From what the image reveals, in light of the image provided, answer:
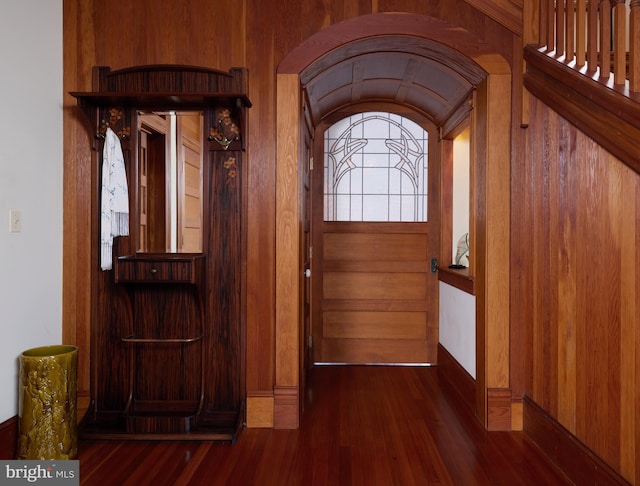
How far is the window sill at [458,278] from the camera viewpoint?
3.20m

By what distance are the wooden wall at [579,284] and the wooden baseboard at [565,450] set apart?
3 centimetres

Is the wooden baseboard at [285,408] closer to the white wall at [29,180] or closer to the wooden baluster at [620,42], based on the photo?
the white wall at [29,180]

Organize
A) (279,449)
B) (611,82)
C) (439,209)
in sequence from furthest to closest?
(439,209), (279,449), (611,82)

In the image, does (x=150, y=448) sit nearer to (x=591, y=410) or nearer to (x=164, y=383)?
(x=164, y=383)

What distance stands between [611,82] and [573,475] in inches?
69.2

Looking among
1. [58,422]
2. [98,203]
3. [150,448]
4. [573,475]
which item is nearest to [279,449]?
[150,448]

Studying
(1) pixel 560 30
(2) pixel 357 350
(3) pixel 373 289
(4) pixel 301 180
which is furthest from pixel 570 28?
(2) pixel 357 350

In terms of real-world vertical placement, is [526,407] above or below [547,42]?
below

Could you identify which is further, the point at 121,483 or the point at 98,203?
the point at 98,203

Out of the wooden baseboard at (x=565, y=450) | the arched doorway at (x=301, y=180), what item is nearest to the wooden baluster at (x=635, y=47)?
the arched doorway at (x=301, y=180)

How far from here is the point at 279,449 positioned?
2.54 m

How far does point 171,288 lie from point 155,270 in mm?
276

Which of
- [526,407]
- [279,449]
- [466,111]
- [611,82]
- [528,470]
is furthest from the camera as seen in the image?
[466,111]

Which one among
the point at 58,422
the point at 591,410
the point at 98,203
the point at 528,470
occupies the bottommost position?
the point at 528,470
